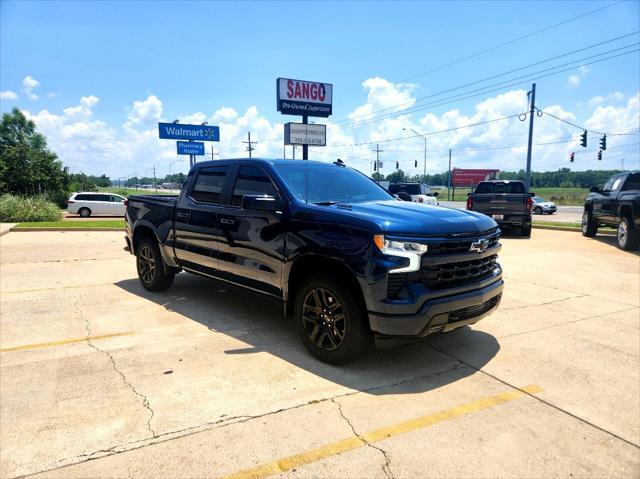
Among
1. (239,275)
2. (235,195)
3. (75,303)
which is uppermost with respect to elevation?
(235,195)

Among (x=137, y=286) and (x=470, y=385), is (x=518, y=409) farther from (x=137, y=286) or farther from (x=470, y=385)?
(x=137, y=286)

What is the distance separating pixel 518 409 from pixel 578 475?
0.73m

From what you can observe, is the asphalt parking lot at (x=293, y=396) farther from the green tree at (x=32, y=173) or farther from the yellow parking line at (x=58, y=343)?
the green tree at (x=32, y=173)

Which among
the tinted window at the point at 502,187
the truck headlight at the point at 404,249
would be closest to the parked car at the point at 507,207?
the tinted window at the point at 502,187

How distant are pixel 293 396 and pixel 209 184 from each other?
10.1 feet

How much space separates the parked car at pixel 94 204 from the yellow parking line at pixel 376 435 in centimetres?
2847

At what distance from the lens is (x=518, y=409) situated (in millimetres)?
3250

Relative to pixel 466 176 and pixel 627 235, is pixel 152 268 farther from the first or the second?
pixel 466 176

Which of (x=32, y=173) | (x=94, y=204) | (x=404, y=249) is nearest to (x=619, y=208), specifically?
(x=404, y=249)

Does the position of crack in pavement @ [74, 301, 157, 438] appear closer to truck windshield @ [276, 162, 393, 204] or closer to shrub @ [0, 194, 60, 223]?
truck windshield @ [276, 162, 393, 204]

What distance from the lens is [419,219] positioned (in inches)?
147

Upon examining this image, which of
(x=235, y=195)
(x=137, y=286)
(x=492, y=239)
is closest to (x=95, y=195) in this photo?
(x=137, y=286)

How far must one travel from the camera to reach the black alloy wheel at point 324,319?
3.79 metres

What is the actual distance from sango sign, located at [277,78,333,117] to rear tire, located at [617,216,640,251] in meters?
19.0
